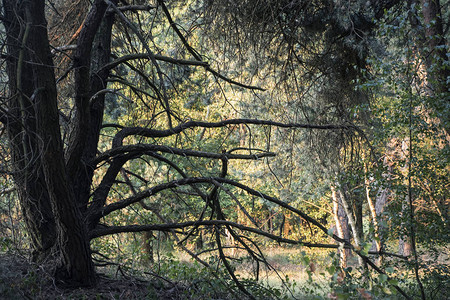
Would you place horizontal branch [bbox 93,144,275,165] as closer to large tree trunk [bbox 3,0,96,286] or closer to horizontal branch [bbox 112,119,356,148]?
horizontal branch [bbox 112,119,356,148]

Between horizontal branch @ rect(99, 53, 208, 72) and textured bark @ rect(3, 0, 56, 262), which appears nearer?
textured bark @ rect(3, 0, 56, 262)

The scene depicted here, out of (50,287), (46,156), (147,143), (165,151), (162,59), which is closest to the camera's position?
(46,156)

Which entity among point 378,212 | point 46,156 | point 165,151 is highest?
point 378,212

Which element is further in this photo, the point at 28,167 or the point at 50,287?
the point at 28,167

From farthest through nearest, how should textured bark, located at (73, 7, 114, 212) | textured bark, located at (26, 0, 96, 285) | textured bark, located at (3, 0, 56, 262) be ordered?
textured bark, located at (73, 7, 114, 212) → textured bark, located at (3, 0, 56, 262) → textured bark, located at (26, 0, 96, 285)

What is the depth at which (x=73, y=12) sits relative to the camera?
6352mm

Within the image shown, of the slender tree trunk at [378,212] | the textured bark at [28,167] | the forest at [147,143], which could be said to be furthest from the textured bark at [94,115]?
the slender tree trunk at [378,212]

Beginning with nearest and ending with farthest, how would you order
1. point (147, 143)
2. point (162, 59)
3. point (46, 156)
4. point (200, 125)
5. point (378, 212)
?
point (46, 156) < point (162, 59) < point (200, 125) < point (147, 143) < point (378, 212)

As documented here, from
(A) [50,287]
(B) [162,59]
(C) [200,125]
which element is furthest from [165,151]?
(A) [50,287]

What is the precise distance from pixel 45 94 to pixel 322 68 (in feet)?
15.1

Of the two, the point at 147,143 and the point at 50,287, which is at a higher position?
the point at 147,143

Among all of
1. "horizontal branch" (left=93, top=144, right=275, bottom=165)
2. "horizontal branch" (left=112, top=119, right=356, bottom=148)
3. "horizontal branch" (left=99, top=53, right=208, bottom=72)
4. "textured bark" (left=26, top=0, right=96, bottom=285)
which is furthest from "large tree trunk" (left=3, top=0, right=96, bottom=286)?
"horizontal branch" (left=112, top=119, right=356, bottom=148)

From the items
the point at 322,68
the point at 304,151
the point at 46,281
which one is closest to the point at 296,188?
the point at 304,151

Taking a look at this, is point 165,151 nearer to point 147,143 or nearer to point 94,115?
point 147,143
